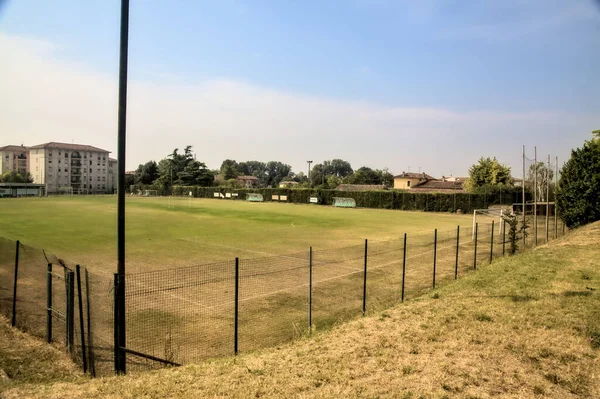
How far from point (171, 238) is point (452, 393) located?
22843 mm

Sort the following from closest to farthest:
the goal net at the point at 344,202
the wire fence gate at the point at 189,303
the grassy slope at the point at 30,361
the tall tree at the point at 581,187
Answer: the grassy slope at the point at 30,361, the wire fence gate at the point at 189,303, the tall tree at the point at 581,187, the goal net at the point at 344,202

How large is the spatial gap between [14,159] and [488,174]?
5686 inches

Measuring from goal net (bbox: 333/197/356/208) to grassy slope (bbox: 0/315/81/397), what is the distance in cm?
5858

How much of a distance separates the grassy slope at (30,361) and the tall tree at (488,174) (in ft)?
248

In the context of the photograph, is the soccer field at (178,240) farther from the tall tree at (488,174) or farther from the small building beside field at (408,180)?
the small building beside field at (408,180)

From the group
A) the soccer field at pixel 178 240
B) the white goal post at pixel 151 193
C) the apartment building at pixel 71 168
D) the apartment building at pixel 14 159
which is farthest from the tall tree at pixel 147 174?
the soccer field at pixel 178 240

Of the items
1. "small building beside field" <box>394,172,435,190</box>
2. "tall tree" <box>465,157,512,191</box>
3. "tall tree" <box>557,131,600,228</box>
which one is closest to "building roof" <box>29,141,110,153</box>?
"small building beside field" <box>394,172,435,190</box>

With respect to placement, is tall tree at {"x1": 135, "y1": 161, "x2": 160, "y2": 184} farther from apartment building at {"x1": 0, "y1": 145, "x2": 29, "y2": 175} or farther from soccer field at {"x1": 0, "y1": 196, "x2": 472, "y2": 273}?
soccer field at {"x1": 0, "y1": 196, "x2": 472, "y2": 273}

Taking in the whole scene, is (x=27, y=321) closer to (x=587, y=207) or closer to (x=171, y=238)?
(x=171, y=238)

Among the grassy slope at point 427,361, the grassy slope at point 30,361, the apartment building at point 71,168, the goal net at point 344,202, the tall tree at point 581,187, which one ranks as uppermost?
the apartment building at point 71,168

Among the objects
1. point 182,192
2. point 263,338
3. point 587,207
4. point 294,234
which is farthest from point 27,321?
point 182,192

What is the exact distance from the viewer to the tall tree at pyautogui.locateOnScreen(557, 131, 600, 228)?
27.0 metres

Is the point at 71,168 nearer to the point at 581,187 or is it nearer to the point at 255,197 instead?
the point at 255,197

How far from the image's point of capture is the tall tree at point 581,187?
27.0 metres
